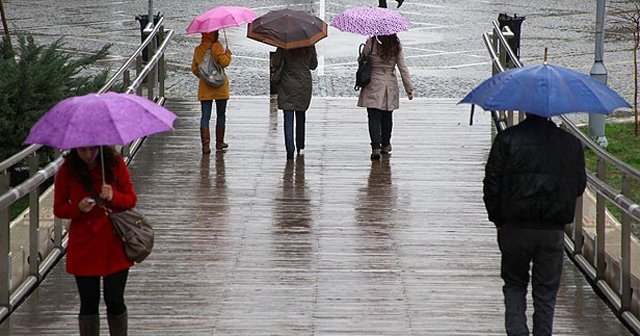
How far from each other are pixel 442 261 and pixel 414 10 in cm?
2247

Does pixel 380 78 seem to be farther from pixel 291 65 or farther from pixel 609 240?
pixel 609 240

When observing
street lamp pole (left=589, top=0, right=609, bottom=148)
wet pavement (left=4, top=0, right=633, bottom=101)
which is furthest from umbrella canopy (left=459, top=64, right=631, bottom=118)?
wet pavement (left=4, top=0, right=633, bottom=101)

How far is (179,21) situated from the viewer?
30.6 metres

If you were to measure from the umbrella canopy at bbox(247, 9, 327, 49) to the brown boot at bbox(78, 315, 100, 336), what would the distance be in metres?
7.00

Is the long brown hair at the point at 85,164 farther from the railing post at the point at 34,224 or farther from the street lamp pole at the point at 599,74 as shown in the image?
the street lamp pole at the point at 599,74

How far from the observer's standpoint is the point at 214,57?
1536 cm

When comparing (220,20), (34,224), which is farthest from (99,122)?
(220,20)

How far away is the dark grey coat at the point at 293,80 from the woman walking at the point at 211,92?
60 centimetres

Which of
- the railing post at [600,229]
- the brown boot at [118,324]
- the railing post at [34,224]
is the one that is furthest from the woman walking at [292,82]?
the brown boot at [118,324]

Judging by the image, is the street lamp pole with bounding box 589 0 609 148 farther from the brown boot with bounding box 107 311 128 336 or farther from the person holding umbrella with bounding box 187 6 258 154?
the brown boot with bounding box 107 311 128 336

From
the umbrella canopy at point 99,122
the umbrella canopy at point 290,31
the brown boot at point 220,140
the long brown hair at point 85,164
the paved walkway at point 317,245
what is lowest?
the paved walkway at point 317,245

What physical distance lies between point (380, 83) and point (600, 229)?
5048 mm

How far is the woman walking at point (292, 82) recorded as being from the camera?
15.2 meters

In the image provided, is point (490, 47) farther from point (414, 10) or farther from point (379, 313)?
point (414, 10)
